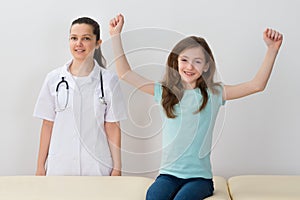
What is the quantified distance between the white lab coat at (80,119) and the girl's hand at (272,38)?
529 millimetres

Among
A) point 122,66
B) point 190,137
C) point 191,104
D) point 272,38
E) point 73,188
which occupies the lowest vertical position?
point 73,188

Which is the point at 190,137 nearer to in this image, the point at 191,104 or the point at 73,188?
the point at 191,104

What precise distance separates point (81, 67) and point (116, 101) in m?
0.18


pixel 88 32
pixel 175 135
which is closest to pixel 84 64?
pixel 88 32

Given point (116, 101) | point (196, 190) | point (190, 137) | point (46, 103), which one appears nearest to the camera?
point (196, 190)

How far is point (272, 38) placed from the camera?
1.74m

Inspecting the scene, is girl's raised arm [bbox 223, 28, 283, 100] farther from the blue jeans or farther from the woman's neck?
the woman's neck

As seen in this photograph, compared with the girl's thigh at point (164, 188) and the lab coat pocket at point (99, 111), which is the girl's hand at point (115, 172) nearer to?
the lab coat pocket at point (99, 111)

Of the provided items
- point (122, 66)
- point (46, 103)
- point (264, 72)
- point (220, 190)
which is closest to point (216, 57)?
point (264, 72)

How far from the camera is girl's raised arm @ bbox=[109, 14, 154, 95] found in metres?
1.80

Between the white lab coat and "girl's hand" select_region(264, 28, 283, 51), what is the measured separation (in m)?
0.53

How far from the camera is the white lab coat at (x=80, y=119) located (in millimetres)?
1902

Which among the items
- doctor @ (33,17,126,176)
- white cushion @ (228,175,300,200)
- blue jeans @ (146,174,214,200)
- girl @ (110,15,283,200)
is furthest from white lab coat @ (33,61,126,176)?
white cushion @ (228,175,300,200)

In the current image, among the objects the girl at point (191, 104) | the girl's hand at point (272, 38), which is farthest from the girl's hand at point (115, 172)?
the girl's hand at point (272, 38)
